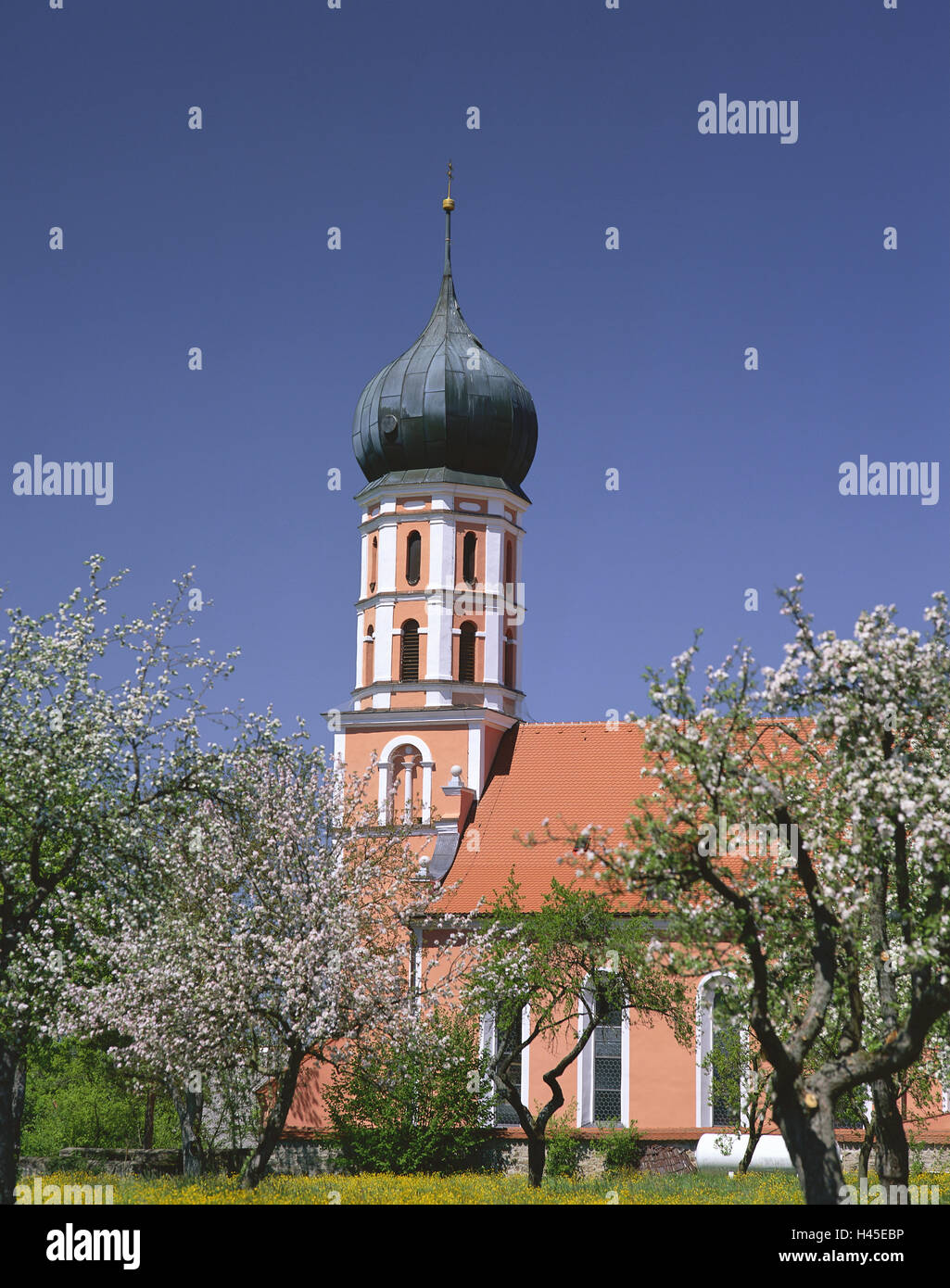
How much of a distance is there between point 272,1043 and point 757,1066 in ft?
31.1

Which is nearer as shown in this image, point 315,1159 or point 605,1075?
point 315,1159

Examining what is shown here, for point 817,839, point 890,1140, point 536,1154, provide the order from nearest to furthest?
point 817,839 → point 890,1140 → point 536,1154

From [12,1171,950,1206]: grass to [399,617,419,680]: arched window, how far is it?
708 inches

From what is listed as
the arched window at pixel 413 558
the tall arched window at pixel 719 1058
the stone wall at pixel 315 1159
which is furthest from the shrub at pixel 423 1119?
the arched window at pixel 413 558

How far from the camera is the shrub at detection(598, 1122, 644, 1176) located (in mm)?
36875

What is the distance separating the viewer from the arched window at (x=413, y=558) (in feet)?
151

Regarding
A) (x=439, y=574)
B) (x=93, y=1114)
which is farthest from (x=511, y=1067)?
(x=93, y=1114)

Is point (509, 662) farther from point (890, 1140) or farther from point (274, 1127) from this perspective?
point (890, 1140)

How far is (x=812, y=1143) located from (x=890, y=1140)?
4.19 metres

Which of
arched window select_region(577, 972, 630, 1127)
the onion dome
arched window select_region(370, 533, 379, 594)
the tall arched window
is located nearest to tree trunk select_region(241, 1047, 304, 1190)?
the tall arched window

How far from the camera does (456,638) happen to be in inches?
1791

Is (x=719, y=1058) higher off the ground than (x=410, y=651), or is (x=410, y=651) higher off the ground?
(x=410, y=651)

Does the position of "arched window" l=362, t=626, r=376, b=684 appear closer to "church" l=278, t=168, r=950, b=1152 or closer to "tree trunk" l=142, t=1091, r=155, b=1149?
"church" l=278, t=168, r=950, b=1152
